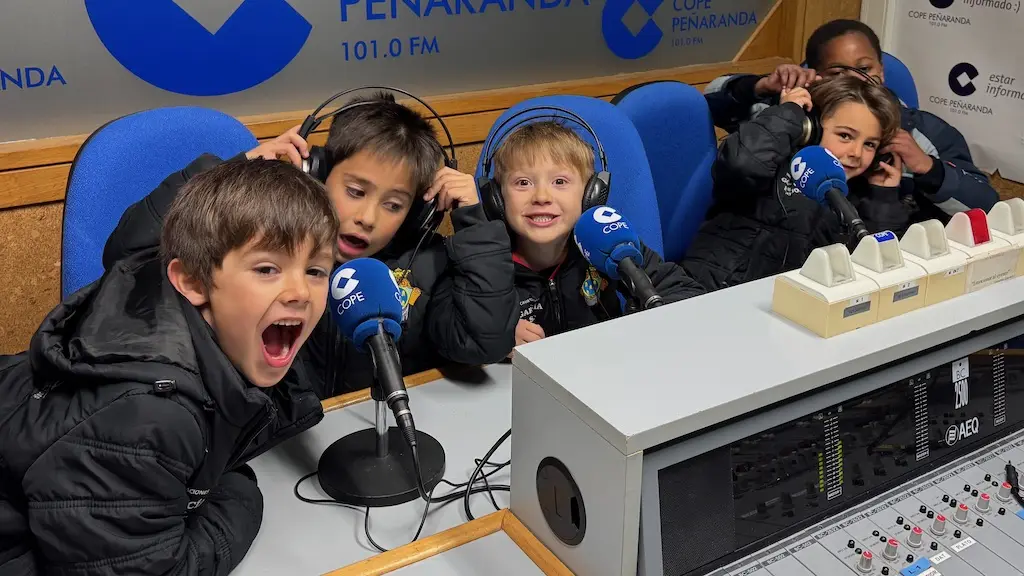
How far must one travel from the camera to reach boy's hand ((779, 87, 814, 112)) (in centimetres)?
223

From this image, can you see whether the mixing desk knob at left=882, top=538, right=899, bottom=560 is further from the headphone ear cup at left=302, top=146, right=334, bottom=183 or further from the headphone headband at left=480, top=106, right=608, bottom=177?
the headphone ear cup at left=302, top=146, right=334, bottom=183

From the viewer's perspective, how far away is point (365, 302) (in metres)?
1.17

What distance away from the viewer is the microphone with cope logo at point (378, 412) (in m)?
1.13

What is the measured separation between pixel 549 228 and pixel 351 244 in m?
0.39

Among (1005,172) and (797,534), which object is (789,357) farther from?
(1005,172)

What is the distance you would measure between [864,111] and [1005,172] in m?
1.27

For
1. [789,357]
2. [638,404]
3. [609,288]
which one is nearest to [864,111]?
[609,288]

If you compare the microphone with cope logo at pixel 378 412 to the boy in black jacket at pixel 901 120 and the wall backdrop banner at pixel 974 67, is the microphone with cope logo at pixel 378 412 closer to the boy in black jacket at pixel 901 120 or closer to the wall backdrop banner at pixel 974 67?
the boy in black jacket at pixel 901 120

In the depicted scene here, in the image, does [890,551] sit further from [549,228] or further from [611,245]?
[549,228]

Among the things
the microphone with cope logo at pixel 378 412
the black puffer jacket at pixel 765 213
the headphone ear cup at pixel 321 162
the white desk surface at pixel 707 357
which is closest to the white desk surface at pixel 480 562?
the microphone with cope logo at pixel 378 412

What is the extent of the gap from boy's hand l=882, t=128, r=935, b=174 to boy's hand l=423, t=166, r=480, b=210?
1.24 metres

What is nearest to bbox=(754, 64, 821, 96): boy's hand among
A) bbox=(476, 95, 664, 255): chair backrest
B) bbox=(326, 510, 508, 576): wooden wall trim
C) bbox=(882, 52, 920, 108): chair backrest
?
bbox=(882, 52, 920, 108): chair backrest

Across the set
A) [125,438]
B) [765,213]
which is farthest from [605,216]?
[765,213]

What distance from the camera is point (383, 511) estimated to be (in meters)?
1.21
